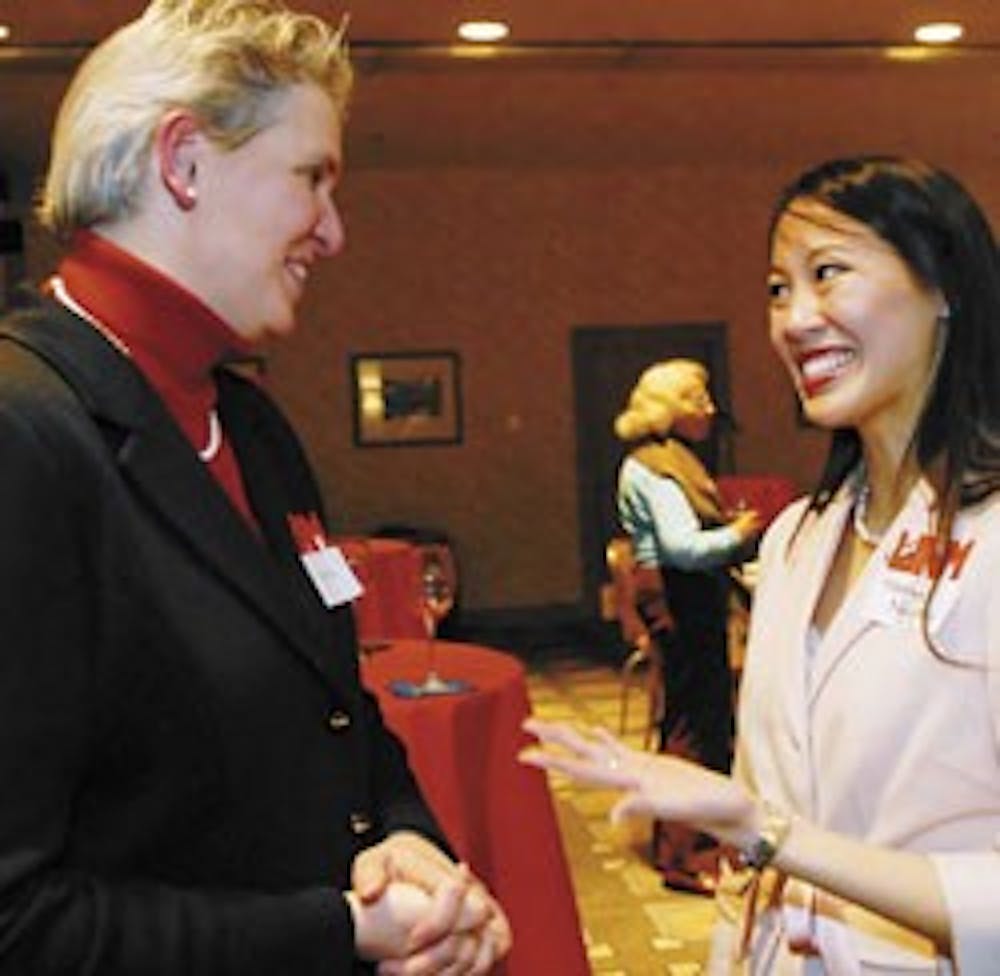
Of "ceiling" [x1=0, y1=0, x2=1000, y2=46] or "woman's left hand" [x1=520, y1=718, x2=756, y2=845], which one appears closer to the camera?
"woman's left hand" [x1=520, y1=718, x2=756, y2=845]

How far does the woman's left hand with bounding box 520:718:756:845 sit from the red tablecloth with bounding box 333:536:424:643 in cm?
382

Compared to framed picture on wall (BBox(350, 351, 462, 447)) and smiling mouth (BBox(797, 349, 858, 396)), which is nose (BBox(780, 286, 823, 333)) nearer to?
smiling mouth (BBox(797, 349, 858, 396))

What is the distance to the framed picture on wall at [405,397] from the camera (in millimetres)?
9914

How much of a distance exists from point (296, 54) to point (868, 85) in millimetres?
6937

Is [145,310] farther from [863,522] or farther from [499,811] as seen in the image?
[499,811]

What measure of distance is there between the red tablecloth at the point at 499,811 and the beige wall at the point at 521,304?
6.95 m

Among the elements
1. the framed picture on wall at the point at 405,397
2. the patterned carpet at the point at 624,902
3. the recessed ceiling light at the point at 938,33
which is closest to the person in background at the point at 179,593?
the patterned carpet at the point at 624,902

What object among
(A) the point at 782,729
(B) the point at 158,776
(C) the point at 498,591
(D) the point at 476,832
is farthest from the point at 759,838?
(C) the point at 498,591

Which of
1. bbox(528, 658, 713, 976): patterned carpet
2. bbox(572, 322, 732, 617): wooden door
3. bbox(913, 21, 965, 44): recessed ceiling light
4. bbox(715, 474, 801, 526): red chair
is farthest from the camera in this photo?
bbox(572, 322, 732, 617): wooden door

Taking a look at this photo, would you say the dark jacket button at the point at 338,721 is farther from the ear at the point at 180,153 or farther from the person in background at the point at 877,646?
the ear at the point at 180,153

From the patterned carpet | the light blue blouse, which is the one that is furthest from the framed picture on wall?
the light blue blouse

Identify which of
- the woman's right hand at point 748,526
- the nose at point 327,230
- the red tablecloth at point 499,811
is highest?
the nose at point 327,230

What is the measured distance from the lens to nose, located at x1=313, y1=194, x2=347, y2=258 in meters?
1.29

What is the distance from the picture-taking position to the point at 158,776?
3.60ft
